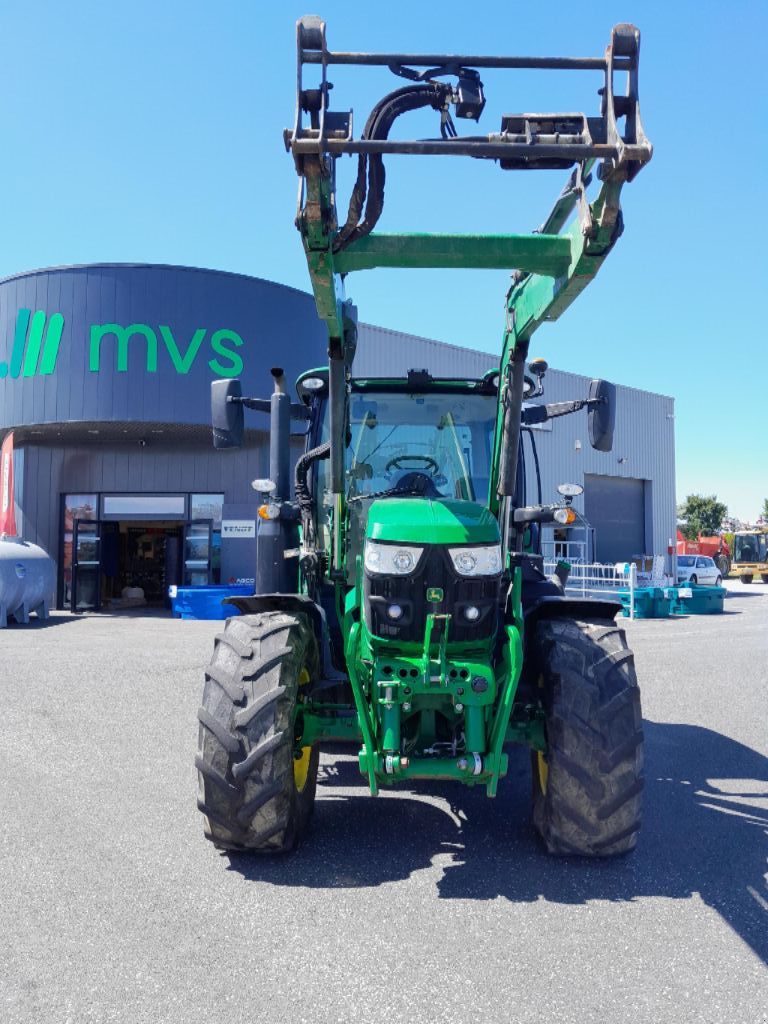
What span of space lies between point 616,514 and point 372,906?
31127mm

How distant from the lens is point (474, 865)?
4.18 meters

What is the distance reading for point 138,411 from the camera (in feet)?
57.3

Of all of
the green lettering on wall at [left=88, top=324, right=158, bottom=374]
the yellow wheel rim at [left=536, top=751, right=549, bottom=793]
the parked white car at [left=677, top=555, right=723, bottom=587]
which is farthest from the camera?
the parked white car at [left=677, top=555, right=723, bottom=587]

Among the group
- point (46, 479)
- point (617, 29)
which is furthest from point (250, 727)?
point (46, 479)

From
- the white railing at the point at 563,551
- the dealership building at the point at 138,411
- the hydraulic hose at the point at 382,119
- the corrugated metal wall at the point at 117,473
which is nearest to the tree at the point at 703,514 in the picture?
the white railing at the point at 563,551

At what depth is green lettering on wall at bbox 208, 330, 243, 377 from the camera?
18.0 metres

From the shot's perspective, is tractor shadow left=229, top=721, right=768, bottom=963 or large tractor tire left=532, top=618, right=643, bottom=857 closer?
tractor shadow left=229, top=721, right=768, bottom=963

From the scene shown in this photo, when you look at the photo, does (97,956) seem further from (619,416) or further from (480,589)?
(619,416)

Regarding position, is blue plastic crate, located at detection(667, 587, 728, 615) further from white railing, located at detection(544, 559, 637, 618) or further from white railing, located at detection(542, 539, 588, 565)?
white railing, located at detection(542, 539, 588, 565)

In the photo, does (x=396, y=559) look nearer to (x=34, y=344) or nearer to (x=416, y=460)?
(x=416, y=460)

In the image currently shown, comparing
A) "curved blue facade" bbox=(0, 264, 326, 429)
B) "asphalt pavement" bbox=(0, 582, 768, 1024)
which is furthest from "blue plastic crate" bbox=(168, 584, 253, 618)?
"asphalt pavement" bbox=(0, 582, 768, 1024)

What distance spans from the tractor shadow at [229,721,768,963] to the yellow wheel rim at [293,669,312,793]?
12.5 inches

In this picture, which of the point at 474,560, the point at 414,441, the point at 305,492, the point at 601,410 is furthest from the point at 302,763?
the point at 601,410

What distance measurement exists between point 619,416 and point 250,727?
1220 inches
